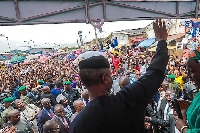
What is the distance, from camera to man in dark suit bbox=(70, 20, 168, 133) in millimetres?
1461

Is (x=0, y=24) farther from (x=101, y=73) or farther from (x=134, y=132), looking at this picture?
(x=134, y=132)

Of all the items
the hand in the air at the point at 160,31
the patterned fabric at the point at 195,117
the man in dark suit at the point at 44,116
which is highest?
the hand in the air at the point at 160,31

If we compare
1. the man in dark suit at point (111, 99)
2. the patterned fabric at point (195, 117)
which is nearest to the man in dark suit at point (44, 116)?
the man in dark suit at point (111, 99)

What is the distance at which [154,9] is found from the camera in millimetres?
4250

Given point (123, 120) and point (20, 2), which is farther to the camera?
point (20, 2)

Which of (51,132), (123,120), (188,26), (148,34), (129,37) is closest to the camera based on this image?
(123,120)

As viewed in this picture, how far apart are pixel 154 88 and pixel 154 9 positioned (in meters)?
3.00

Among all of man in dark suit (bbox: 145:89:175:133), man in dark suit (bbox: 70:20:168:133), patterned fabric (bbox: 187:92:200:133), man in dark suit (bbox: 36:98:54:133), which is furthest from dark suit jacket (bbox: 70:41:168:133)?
man in dark suit (bbox: 36:98:54:133)

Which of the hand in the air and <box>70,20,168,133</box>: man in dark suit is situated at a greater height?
the hand in the air

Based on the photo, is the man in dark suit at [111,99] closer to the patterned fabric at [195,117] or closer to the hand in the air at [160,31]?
the hand in the air at [160,31]

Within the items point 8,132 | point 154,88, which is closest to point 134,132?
point 154,88

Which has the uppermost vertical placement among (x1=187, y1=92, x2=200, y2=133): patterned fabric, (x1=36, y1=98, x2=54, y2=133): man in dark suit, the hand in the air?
the hand in the air

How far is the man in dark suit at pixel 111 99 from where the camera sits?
4.79ft

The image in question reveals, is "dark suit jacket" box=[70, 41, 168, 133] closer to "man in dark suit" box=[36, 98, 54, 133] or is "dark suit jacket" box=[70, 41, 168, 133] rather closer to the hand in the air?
the hand in the air
